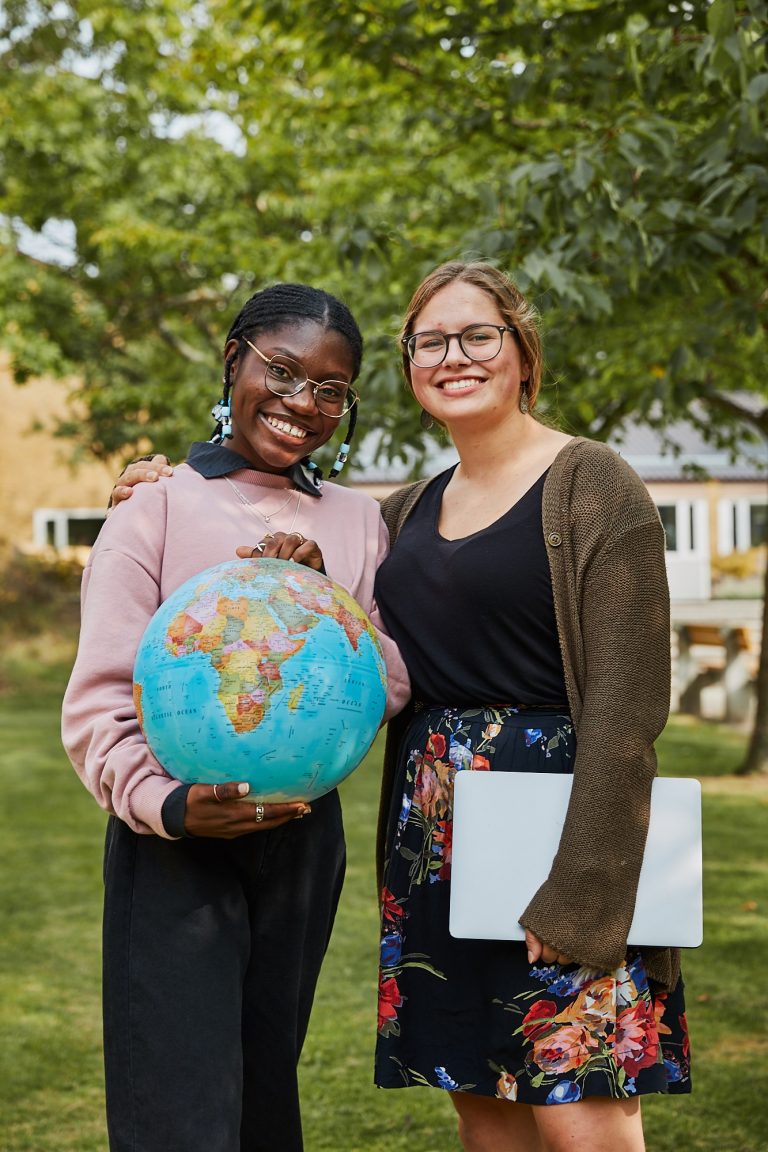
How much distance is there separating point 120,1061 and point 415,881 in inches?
28.1

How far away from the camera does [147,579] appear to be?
8.63 ft

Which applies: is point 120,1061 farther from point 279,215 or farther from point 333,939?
point 279,215

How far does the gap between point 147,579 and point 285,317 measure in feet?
2.15

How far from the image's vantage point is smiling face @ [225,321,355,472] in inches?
111

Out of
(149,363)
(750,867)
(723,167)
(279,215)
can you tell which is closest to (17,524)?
(149,363)

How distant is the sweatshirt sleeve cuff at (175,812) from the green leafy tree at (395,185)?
5.32 ft

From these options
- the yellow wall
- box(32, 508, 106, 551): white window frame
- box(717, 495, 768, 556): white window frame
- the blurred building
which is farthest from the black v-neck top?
box(717, 495, 768, 556): white window frame

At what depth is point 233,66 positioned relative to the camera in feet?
36.2

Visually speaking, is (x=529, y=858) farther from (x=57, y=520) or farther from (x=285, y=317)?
(x=57, y=520)

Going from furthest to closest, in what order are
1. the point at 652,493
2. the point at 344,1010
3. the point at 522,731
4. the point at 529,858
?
the point at 652,493 < the point at 344,1010 < the point at 522,731 < the point at 529,858

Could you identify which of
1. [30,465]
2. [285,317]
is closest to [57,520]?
[30,465]

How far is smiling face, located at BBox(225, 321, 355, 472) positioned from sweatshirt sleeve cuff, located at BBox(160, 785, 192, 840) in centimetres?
80

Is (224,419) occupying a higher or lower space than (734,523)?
lower

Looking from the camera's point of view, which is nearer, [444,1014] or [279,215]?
[444,1014]
